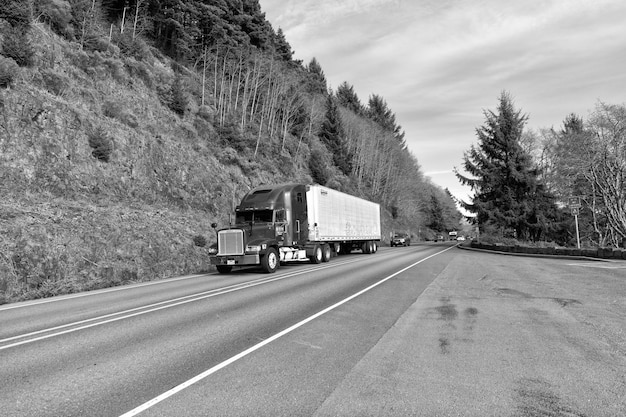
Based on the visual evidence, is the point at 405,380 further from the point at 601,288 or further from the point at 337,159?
the point at 337,159

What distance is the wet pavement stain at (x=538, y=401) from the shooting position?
11.9ft

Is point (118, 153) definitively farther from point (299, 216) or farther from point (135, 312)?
point (135, 312)

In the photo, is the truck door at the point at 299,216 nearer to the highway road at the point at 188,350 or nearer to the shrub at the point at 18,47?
the highway road at the point at 188,350

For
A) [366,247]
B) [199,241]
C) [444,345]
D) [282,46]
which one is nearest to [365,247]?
[366,247]

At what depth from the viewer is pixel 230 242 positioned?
1691cm

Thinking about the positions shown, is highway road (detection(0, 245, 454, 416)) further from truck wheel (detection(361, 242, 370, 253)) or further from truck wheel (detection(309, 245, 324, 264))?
truck wheel (detection(361, 242, 370, 253))

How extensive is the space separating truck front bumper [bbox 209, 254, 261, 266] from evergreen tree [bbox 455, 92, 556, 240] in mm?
26318

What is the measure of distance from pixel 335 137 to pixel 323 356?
58870 millimetres

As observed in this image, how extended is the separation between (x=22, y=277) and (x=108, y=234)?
15.1ft

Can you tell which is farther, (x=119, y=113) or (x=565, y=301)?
(x=119, y=113)

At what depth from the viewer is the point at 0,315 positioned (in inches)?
364

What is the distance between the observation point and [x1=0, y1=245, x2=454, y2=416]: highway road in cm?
401

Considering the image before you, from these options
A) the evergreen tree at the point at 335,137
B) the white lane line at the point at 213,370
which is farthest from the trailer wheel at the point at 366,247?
the evergreen tree at the point at 335,137

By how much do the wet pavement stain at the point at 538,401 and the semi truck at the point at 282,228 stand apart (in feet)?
42.9
